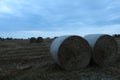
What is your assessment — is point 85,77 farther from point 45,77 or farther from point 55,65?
point 55,65

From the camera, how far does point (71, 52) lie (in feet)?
31.8

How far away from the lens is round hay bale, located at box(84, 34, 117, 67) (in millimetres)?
10203

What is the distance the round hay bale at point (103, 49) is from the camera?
402 inches

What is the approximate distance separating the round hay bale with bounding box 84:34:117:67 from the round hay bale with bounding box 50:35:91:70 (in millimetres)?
319

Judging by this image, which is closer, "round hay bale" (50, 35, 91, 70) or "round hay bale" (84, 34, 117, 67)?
"round hay bale" (50, 35, 91, 70)

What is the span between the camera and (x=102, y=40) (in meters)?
10.4

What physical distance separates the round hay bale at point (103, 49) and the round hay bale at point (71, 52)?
0.32 metres

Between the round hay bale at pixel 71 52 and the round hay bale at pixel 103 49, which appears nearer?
the round hay bale at pixel 71 52

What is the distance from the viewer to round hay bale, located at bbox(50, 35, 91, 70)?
9461 mm

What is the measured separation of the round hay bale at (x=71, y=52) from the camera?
9.46 m

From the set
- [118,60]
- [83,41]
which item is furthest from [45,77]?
[118,60]

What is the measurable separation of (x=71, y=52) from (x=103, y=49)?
1.58 m

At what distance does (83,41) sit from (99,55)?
37.3 inches

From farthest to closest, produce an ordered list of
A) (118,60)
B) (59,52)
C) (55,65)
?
(118,60), (55,65), (59,52)
